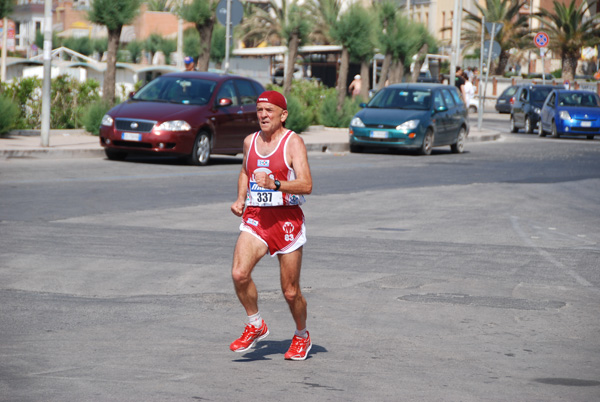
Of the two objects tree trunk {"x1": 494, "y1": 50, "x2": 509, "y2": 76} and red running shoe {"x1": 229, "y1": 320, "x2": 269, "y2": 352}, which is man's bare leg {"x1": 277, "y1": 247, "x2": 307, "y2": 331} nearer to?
red running shoe {"x1": 229, "y1": 320, "x2": 269, "y2": 352}

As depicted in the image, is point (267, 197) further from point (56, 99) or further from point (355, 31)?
point (355, 31)

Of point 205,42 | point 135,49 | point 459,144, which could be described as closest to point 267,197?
point 459,144

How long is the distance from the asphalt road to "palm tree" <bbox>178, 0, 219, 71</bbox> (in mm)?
16792

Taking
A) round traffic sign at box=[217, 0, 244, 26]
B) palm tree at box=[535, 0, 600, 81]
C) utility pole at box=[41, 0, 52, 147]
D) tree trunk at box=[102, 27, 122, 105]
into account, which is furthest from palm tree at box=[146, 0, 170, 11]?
utility pole at box=[41, 0, 52, 147]

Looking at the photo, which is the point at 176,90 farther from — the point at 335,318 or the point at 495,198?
the point at 335,318

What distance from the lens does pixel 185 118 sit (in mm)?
20234

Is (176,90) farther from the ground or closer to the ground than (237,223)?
farther from the ground

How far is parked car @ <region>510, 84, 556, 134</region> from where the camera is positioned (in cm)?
4006

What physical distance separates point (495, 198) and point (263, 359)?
34.6ft

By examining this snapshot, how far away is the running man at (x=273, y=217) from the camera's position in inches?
246

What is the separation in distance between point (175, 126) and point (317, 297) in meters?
12.1

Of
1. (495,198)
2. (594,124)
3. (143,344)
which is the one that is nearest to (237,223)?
(495,198)

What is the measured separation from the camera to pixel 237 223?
12.8m

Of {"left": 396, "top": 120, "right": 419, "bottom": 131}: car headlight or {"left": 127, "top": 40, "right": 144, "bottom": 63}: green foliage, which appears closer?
{"left": 396, "top": 120, "right": 419, "bottom": 131}: car headlight
